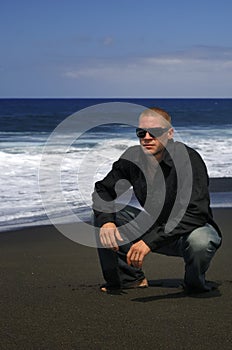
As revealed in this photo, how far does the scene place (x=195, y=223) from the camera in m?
4.46

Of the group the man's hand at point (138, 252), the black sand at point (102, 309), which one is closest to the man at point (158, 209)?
the man's hand at point (138, 252)

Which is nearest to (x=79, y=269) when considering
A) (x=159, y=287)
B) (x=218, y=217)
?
(x=159, y=287)

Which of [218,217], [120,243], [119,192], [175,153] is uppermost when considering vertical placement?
[175,153]

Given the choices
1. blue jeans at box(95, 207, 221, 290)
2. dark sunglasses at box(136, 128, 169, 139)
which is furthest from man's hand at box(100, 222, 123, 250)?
dark sunglasses at box(136, 128, 169, 139)

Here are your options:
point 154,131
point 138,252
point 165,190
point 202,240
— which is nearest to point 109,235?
point 138,252

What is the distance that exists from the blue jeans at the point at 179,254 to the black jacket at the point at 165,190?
2.9 inches

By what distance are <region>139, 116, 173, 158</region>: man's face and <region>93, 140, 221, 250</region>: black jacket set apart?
0.13 ft

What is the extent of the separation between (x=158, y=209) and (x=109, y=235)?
364mm

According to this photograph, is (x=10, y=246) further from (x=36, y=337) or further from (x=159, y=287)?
(x=36, y=337)

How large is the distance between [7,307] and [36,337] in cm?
69

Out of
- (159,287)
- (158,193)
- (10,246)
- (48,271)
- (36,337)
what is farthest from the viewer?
(10,246)

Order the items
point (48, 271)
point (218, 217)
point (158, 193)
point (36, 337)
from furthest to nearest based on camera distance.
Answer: point (218, 217), point (48, 271), point (158, 193), point (36, 337)

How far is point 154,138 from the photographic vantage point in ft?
15.0

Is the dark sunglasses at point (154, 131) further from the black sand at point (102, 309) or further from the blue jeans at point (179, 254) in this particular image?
the black sand at point (102, 309)
